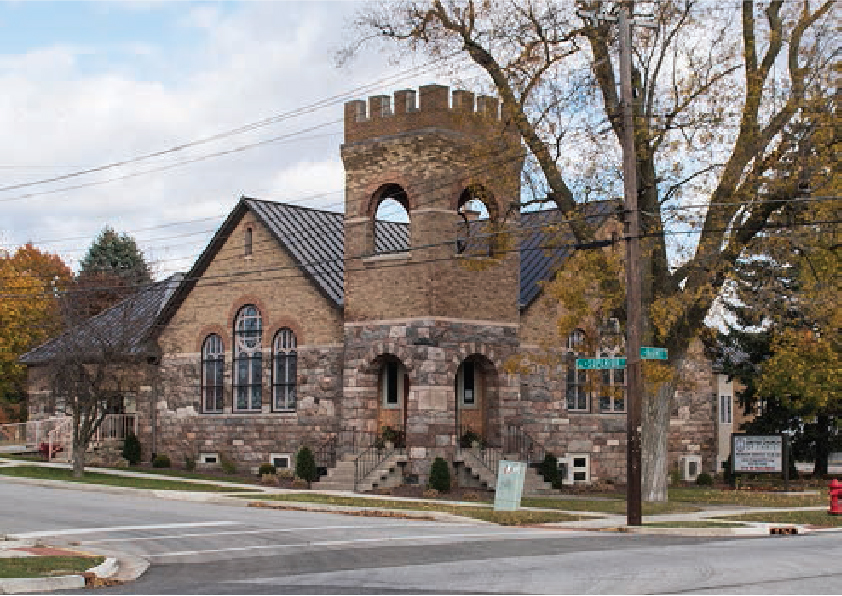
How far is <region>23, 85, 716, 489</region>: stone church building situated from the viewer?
115 feet

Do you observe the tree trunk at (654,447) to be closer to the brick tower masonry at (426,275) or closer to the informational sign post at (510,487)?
the informational sign post at (510,487)

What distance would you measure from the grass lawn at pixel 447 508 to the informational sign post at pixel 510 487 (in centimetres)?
Result: 28

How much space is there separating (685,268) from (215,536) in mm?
14299

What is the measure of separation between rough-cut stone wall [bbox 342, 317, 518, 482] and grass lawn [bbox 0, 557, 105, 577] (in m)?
18.0

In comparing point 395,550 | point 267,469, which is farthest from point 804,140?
point 267,469

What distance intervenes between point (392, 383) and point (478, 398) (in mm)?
2607

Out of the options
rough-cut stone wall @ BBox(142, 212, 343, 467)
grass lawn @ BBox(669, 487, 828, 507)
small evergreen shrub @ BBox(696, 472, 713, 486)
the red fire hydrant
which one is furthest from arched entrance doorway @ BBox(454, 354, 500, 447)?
the red fire hydrant

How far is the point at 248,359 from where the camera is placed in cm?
4125

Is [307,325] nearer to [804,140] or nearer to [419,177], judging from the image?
[419,177]

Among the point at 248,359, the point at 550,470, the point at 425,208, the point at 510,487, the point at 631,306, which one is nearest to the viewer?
the point at 631,306

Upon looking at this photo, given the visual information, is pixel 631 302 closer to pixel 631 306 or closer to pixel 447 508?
pixel 631 306

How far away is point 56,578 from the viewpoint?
15203mm

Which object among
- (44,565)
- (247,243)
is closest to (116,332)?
(247,243)

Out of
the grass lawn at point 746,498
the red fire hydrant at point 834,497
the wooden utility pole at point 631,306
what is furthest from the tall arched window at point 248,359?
the red fire hydrant at point 834,497
